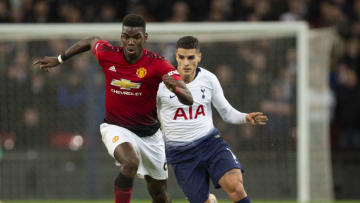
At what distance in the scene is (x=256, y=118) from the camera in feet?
25.7

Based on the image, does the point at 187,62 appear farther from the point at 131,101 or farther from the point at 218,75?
the point at 218,75

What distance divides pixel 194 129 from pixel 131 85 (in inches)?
35.9

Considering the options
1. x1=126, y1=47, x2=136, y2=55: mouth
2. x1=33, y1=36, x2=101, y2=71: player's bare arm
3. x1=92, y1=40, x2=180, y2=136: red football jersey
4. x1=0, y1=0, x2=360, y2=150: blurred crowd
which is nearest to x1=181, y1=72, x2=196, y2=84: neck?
x1=92, y1=40, x2=180, y2=136: red football jersey

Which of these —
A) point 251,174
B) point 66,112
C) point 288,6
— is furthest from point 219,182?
point 288,6

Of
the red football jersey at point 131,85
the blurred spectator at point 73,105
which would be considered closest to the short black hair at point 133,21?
the red football jersey at point 131,85

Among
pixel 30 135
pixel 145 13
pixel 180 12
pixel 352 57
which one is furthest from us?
pixel 145 13

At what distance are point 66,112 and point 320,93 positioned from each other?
179 inches

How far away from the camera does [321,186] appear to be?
42.6 ft

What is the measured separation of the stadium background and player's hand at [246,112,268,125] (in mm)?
4413

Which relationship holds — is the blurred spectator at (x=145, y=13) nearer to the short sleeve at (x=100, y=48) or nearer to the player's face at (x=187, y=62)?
the player's face at (x=187, y=62)

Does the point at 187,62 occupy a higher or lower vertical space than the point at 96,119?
higher

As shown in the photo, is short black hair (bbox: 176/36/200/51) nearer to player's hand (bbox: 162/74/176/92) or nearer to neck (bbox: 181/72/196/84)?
neck (bbox: 181/72/196/84)

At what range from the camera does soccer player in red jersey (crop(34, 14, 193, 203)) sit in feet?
24.0

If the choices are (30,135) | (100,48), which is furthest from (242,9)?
(100,48)
